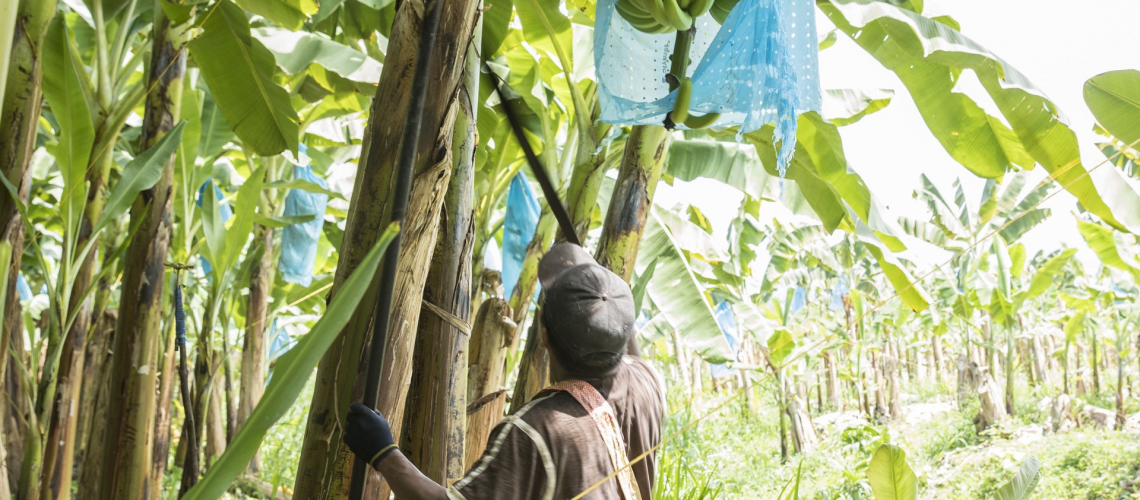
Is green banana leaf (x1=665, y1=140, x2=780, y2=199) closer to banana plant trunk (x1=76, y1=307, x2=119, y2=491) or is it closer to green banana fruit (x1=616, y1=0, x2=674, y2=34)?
green banana fruit (x1=616, y1=0, x2=674, y2=34)

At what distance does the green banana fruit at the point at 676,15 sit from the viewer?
1.12 m

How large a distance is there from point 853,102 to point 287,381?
282 cm

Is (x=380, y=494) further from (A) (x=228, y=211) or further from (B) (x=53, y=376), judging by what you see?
(A) (x=228, y=211)

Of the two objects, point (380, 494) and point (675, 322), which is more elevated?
point (675, 322)

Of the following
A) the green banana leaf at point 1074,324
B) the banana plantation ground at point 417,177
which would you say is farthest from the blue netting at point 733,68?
the green banana leaf at point 1074,324

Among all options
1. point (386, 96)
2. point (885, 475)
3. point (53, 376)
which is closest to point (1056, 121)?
point (885, 475)

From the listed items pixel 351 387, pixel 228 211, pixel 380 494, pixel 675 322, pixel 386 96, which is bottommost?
Answer: pixel 380 494

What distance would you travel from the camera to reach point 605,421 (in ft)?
3.87

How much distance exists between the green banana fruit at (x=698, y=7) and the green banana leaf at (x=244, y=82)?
49.4 inches

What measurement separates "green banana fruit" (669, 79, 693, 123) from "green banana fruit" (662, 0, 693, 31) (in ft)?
0.35

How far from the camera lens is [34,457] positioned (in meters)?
1.70

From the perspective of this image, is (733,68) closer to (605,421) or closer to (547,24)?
(605,421)

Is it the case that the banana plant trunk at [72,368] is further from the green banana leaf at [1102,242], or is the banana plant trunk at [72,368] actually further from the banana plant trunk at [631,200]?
the green banana leaf at [1102,242]

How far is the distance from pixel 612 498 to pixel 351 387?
1.67 ft
